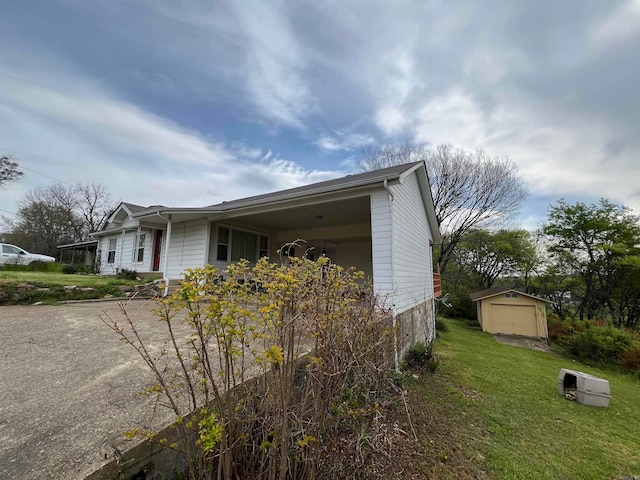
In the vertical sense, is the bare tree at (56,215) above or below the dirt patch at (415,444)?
above

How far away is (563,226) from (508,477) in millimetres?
20917

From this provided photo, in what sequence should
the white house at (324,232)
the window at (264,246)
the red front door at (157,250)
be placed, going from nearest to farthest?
the white house at (324,232) < the red front door at (157,250) < the window at (264,246)

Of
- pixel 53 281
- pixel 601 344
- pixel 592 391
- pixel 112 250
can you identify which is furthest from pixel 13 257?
pixel 601 344

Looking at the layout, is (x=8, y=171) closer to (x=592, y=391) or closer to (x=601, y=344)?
(x=592, y=391)

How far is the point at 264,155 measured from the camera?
1283 cm

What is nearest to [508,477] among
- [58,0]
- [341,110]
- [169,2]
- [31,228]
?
[169,2]

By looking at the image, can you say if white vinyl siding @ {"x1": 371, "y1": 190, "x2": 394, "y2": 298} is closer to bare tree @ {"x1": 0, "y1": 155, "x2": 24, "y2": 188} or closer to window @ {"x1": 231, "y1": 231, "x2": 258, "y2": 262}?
window @ {"x1": 231, "y1": 231, "x2": 258, "y2": 262}

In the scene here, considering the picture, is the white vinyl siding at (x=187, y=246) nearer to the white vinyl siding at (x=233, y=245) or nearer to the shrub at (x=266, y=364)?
the white vinyl siding at (x=233, y=245)

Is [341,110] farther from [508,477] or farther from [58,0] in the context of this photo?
[508,477]

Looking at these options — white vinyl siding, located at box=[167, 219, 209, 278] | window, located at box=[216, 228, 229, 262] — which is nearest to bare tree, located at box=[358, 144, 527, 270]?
window, located at box=[216, 228, 229, 262]

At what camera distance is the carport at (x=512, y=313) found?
14.7 meters

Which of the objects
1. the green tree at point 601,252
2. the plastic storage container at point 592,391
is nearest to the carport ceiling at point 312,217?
the plastic storage container at point 592,391

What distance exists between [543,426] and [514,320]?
533 inches

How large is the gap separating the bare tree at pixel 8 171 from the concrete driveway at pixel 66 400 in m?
21.7
